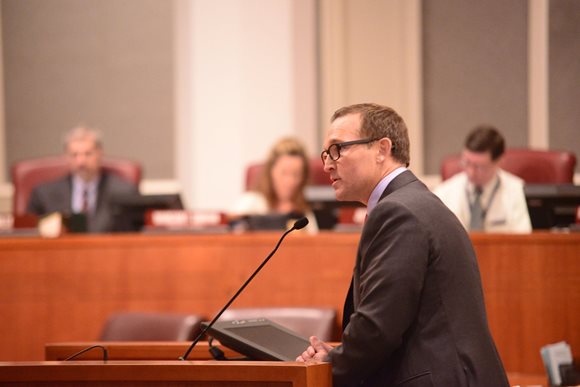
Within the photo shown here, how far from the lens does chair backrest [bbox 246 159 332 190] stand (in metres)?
5.93

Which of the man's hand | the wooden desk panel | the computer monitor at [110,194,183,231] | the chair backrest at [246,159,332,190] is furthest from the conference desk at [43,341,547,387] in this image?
the chair backrest at [246,159,332,190]

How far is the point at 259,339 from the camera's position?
8.70 ft

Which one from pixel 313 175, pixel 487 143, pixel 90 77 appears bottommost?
pixel 313 175

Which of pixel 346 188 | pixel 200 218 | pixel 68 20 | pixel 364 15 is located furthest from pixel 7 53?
pixel 346 188

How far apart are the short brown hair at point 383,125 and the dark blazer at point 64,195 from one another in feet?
12.2

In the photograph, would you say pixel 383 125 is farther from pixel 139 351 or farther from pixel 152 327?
pixel 152 327

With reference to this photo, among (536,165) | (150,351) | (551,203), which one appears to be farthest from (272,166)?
(150,351)

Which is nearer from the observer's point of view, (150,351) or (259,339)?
(259,339)

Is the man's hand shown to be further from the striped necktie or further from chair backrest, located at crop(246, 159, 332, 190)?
chair backrest, located at crop(246, 159, 332, 190)

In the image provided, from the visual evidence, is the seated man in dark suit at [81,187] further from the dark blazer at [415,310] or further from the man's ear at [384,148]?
the dark blazer at [415,310]

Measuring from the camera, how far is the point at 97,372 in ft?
7.56

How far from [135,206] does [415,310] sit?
315 cm

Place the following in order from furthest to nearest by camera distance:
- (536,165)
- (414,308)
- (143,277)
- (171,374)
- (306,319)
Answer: (536,165) → (143,277) → (306,319) → (414,308) → (171,374)

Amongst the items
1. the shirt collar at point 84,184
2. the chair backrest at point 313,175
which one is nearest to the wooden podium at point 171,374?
the chair backrest at point 313,175
